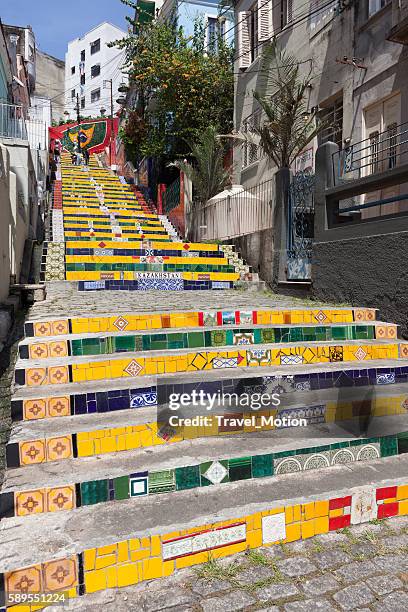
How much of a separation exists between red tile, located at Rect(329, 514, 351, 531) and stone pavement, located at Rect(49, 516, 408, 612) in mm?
90

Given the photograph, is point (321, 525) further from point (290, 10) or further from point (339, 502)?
point (290, 10)

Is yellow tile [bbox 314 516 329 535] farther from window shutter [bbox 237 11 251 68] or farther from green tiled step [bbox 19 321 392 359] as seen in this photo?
window shutter [bbox 237 11 251 68]

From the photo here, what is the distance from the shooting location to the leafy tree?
1491cm

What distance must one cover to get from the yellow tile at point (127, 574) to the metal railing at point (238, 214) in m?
7.15

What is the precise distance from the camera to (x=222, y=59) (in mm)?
15789

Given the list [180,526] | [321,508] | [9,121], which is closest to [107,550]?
[180,526]

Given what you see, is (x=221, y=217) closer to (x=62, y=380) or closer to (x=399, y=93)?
(x=399, y=93)

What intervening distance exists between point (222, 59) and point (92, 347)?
51.1 feet

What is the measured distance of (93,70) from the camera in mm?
48219

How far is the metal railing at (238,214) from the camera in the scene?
28.5 ft

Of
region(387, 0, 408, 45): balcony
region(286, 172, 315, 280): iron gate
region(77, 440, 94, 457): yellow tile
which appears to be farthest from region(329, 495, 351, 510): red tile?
region(387, 0, 408, 45): balcony

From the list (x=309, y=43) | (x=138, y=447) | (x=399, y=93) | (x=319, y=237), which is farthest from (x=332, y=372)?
(x=309, y=43)

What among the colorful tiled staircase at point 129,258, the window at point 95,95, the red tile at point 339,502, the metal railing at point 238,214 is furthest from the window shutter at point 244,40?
the window at point 95,95

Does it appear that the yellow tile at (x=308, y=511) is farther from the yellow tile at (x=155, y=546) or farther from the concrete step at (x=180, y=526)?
the yellow tile at (x=155, y=546)
